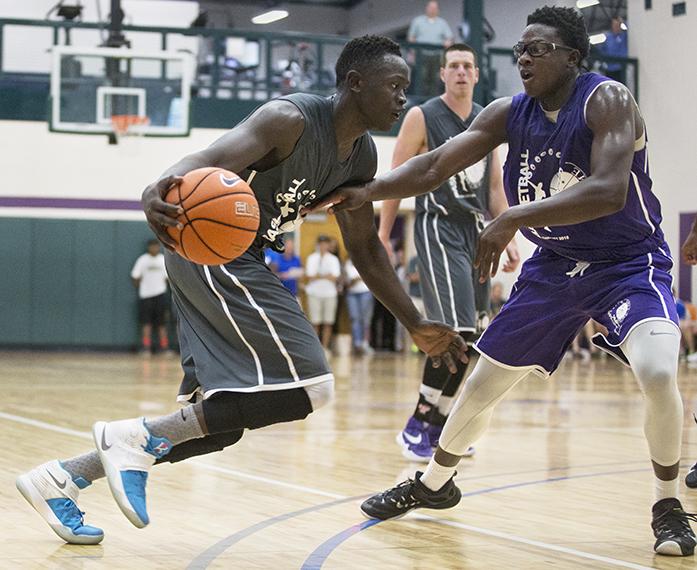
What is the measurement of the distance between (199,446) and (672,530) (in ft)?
5.70

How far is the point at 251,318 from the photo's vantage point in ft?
13.2

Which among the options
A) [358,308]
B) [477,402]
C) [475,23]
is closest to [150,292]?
[358,308]

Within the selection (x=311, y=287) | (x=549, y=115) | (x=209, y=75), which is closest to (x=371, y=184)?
(x=549, y=115)

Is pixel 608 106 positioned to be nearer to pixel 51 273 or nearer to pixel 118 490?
pixel 118 490

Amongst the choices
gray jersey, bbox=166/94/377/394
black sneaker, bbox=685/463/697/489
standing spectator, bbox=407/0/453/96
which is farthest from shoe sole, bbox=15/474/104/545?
standing spectator, bbox=407/0/453/96

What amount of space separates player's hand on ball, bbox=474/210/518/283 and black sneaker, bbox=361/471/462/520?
1.15 metres

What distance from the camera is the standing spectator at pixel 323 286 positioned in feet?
59.8

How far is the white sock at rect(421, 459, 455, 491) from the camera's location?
4.77 metres

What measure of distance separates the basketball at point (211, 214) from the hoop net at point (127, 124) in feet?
37.8

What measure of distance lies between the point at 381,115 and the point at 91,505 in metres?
2.13

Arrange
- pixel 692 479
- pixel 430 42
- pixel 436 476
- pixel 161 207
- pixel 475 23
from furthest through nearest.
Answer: pixel 430 42 → pixel 475 23 → pixel 692 479 → pixel 436 476 → pixel 161 207

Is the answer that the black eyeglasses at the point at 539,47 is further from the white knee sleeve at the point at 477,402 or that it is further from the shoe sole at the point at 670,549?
the shoe sole at the point at 670,549

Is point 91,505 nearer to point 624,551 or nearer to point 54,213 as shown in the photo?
point 624,551

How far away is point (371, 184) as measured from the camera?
4.52m
